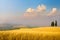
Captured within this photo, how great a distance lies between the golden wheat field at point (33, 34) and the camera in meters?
2.50

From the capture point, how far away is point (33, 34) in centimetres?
257

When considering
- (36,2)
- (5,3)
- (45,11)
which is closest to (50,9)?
(45,11)

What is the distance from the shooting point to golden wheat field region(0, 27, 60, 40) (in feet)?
8.20

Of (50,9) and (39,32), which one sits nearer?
(39,32)

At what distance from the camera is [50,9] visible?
277 centimetres

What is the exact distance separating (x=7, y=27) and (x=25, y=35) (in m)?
0.44

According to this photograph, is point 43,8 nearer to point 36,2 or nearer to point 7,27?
point 36,2

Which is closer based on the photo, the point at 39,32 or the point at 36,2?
the point at 39,32

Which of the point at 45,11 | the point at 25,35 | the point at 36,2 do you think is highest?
the point at 36,2

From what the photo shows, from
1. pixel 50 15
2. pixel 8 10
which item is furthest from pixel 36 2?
pixel 8 10

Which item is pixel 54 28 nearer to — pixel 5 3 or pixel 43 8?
pixel 43 8

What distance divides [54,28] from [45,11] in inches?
14.0

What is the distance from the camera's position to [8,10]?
2875 millimetres

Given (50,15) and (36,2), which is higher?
(36,2)
